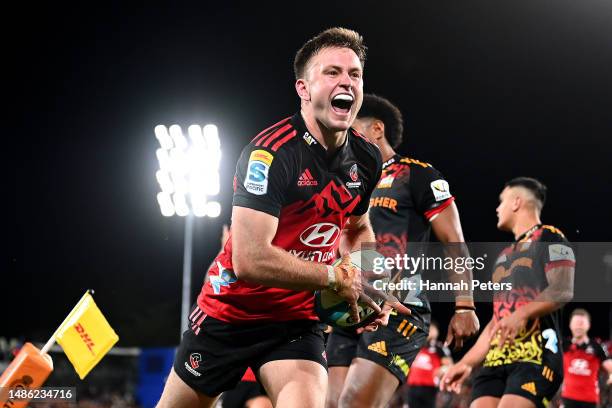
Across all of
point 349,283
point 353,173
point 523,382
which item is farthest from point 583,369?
point 349,283

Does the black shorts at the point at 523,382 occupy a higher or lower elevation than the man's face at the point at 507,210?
lower

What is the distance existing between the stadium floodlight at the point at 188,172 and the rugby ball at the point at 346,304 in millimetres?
16790

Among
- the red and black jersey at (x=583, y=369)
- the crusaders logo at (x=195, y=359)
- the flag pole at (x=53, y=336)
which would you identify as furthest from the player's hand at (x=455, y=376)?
the red and black jersey at (x=583, y=369)

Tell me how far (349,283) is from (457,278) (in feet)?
6.57

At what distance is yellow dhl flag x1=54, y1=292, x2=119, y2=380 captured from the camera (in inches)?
251

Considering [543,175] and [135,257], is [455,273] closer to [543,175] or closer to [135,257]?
[543,175]

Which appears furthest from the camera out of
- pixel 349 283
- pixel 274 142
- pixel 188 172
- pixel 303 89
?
pixel 188 172

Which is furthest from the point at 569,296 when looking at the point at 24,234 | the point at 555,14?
the point at 24,234

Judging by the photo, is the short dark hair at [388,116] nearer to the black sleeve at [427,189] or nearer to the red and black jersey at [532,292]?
the black sleeve at [427,189]

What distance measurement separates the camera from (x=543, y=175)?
22.6m

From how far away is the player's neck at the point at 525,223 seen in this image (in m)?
6.70

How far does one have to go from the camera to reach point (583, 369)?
11.0m

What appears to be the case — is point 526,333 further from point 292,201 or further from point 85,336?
point 85,336

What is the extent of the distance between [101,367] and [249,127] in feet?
47.1
